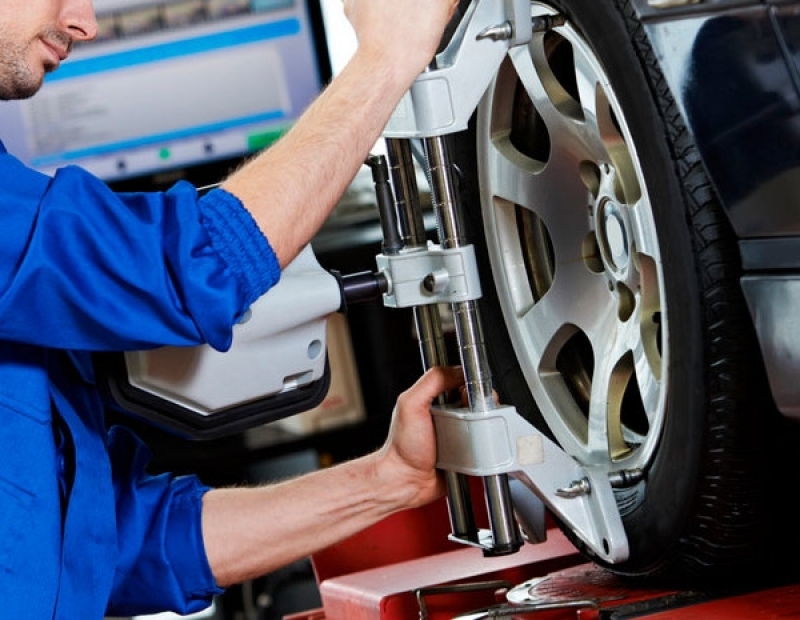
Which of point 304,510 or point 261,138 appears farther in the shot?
point 261,138

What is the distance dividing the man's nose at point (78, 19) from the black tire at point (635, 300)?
475mm

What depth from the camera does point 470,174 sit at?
5.84 feet

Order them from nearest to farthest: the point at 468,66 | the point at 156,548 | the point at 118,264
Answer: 1. the point at 118,264
2. the point at 468,66
3. the point at 156,548

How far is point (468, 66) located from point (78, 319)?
1.46 feet

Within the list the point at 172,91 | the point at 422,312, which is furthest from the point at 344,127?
the point at 172,91

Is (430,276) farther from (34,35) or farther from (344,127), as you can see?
(34,35)

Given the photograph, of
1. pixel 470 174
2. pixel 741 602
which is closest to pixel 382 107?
pixel 470 174

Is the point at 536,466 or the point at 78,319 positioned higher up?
the point at 78,319

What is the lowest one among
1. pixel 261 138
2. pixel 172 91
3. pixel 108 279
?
pixel 108 279

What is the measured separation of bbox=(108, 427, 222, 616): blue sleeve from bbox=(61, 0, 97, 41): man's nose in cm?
51

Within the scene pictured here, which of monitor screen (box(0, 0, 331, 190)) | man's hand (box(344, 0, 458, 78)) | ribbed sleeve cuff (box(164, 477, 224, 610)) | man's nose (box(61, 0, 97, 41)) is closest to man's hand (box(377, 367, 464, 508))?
ribbed sleeve cuff (box(164, 477, 224, 610))

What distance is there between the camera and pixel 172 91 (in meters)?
4.04

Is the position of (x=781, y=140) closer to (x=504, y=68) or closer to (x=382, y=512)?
(x=504, y=68)

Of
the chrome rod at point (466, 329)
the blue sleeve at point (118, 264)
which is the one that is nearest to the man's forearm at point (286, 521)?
the chrome rod at point (466, 329)
